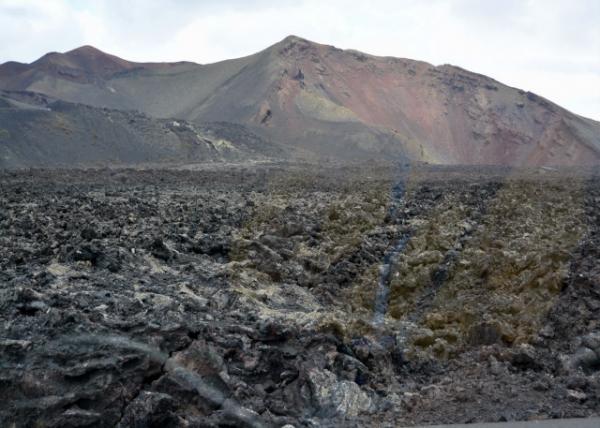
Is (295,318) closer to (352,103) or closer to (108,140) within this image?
(108,140)

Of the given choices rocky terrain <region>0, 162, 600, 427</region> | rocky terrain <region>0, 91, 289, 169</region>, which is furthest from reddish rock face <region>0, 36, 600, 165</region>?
rocky terrain <region>0, 162, 600, 427</region>

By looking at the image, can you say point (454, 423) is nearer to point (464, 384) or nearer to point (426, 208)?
point (464, 384)

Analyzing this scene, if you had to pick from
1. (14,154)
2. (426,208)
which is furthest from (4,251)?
(14,154)

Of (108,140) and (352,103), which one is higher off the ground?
(352,103)

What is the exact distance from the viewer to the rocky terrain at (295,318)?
178 inches

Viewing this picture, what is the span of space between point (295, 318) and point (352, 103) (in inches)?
2021

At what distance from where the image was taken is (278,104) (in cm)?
5175

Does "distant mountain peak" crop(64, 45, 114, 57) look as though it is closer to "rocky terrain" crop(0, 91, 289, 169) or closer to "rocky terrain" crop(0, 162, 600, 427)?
"rocky terrain" crop(0, 91, 289, 169)

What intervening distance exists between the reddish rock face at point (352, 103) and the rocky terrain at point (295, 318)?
33.1 metres

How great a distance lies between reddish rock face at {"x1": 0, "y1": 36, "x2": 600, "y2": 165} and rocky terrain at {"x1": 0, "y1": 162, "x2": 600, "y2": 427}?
3309 centimetres

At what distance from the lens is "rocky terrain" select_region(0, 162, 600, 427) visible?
453 centimetres

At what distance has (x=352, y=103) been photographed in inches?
2238

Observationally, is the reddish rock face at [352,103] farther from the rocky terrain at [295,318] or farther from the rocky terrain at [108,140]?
the rocky terrain at [295,318]

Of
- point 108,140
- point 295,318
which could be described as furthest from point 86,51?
point 295,318
